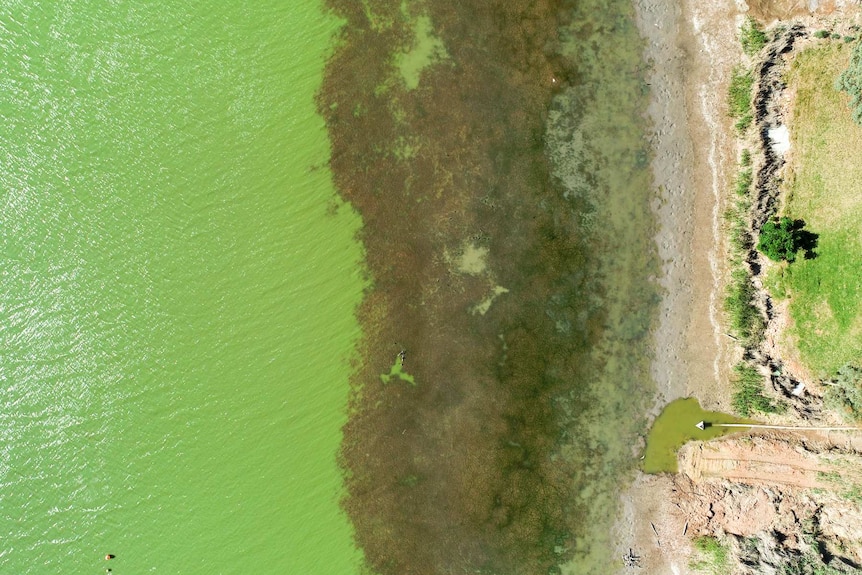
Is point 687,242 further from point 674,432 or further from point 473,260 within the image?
point 473,260

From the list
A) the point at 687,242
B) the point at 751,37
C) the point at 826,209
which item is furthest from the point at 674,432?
the point at 751,37

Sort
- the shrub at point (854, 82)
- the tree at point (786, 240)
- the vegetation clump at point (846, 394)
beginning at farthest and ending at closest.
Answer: the tree at point (786, 240) → the vegetation clump at point (846, 394) → the shrub at point (854, 82)

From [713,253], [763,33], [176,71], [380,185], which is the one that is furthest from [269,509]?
[763,33]

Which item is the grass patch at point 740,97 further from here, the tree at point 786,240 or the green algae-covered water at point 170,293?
the green algae-covered water at point 170,293

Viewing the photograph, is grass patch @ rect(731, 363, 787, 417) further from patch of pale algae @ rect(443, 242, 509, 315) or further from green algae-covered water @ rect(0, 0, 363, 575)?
green algae-covered water @ rect(0, 0, 363, 575)

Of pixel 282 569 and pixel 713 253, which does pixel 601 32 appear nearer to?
pixel 713 253

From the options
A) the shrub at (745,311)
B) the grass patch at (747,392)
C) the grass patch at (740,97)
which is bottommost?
the grass patch at (747,392)

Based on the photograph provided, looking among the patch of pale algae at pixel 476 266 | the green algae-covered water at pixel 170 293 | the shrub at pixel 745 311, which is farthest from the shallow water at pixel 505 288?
the shrub at pixel 745 311
